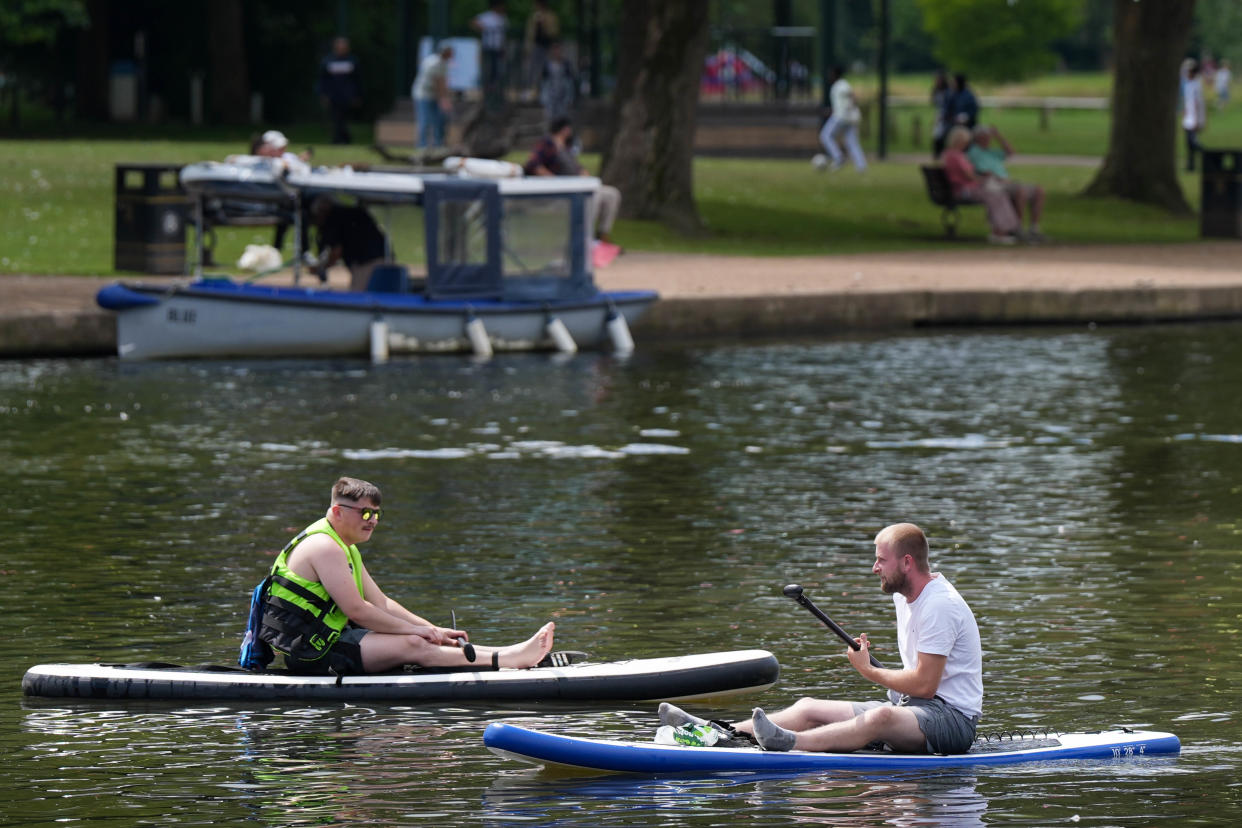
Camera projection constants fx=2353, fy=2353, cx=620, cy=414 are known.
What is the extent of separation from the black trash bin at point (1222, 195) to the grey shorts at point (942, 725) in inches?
999

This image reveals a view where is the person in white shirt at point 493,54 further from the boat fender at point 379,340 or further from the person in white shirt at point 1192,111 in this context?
the boat fender at point 379,340

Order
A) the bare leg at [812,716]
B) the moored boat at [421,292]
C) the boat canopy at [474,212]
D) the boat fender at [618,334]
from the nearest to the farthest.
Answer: the bare leg at [812,716] → the moored boat at [421,292] → the boat canopy at [474,212] → the boat fender at [618,334]

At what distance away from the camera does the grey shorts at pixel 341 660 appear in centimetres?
1021

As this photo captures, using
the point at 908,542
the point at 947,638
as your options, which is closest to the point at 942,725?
the point at 947,638

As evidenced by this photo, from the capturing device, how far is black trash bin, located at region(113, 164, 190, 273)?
2547cm

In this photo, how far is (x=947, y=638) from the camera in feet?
29.1

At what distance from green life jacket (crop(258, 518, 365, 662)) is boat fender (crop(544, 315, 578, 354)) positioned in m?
→ 13.2

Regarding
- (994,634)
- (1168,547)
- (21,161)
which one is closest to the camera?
(994,634)

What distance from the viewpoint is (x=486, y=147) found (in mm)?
A: 28859

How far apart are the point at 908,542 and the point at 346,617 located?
273 centimetres

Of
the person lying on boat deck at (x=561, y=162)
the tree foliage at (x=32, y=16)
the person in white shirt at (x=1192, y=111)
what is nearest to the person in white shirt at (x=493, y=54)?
the tree foliage at (x=32, y=16)

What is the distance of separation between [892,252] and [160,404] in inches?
519

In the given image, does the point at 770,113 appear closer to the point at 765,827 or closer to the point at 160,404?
the point at 160,404

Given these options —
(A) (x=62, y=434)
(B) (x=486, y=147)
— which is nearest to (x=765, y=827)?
(A) (x=62, y=434)
